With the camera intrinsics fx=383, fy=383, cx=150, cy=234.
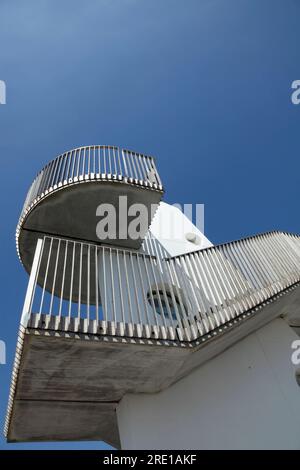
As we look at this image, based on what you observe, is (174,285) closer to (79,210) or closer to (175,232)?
(79,210)

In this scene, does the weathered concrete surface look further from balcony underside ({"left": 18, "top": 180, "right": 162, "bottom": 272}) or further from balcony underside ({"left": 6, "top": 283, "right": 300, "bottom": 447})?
balcony underside ({"left": 18, "top": 180, "right": 162, "bottom": 272})

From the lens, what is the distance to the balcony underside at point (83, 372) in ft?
16.4

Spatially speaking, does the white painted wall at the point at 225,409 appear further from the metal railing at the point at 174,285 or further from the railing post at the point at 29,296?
the railing post at the point at 29,296

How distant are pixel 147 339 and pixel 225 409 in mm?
2390

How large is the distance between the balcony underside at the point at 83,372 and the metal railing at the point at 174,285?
0.40ft

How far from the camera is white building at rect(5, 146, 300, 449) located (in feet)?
17.7

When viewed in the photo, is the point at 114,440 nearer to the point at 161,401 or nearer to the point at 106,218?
the point at 161,401

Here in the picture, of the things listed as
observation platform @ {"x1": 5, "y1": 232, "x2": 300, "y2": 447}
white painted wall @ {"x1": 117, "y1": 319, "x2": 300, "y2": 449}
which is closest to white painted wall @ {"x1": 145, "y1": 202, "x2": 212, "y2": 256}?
observation platform @ {"x1": 5, "y1": 232, "x2": 300, "y2": 447}

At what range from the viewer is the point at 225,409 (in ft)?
21.6

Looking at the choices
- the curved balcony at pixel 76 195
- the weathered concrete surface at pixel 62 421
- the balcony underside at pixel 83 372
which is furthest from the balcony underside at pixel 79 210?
the weathered concrete surface at pixel 62 421

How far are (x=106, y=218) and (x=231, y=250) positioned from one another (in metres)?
3.03

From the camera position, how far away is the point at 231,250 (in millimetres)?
8078

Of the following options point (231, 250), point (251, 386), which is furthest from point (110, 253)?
point (251, 386)

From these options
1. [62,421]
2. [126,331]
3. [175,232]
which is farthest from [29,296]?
[175,232]
